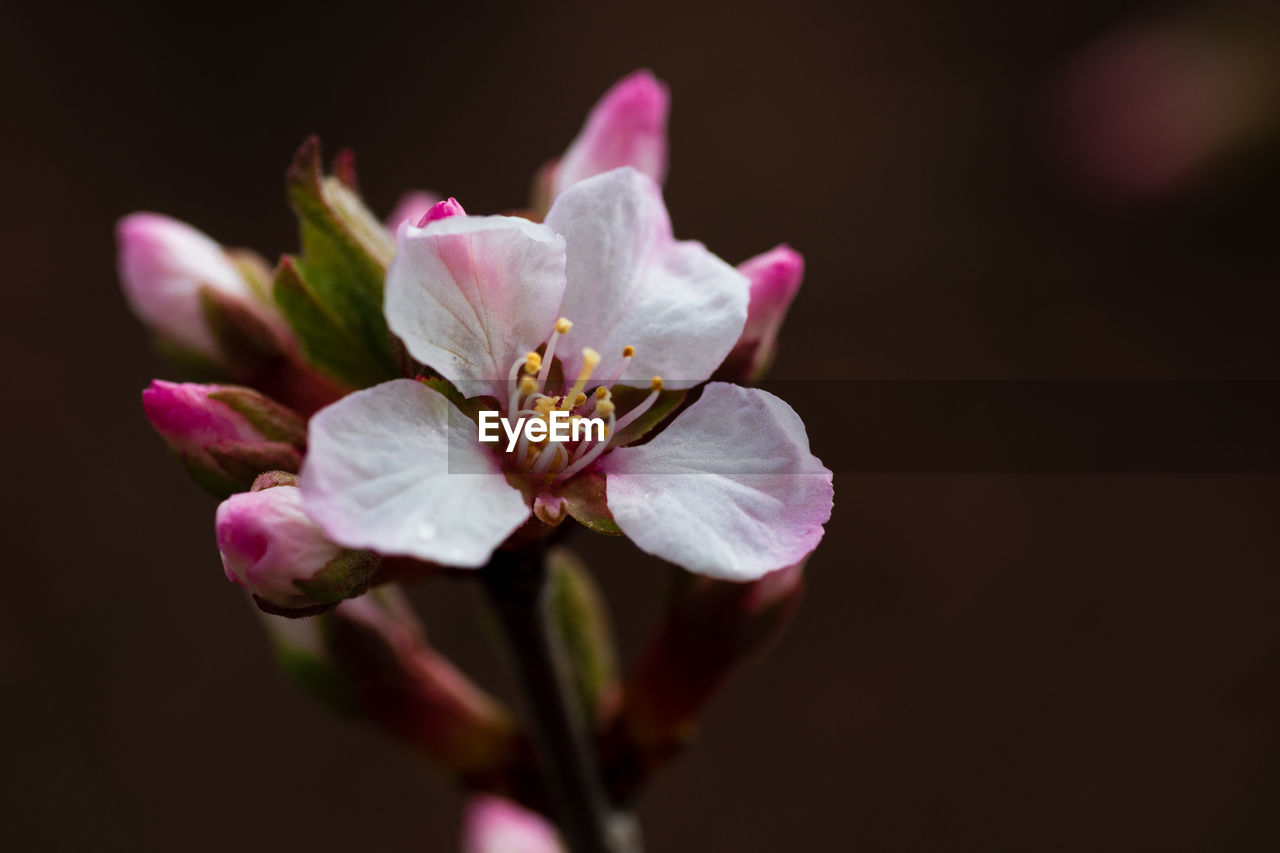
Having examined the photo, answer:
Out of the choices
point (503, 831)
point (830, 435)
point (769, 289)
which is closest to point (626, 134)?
point (769, 289)

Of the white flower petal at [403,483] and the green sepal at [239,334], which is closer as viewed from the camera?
the white flower petal at [403,483]

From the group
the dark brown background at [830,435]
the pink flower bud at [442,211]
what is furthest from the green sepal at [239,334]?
the dark brown background at [830,435]

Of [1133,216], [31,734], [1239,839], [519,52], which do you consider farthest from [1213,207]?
[31,734]

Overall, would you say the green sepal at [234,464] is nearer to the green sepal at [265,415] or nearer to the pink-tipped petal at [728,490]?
the green sepal at [265,415]

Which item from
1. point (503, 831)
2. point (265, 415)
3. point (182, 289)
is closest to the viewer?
point (265, 415)

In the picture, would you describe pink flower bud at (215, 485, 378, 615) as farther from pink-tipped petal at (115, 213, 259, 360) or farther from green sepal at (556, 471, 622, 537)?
pink-tipped petal at (115, 213, 259, 360)

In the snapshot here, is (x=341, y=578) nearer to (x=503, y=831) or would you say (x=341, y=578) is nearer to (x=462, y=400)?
(x=462, y=400)

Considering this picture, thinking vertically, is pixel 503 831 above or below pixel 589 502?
below
